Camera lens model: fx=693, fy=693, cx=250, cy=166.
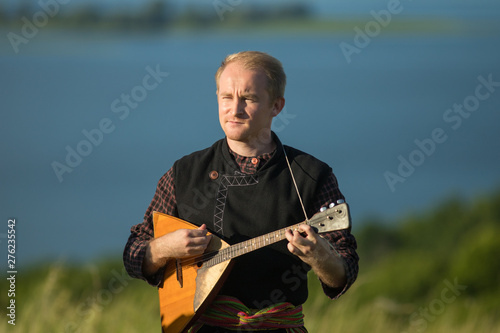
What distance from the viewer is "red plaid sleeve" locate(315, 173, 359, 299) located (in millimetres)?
2715

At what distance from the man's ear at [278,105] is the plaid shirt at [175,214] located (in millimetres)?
Result: 178

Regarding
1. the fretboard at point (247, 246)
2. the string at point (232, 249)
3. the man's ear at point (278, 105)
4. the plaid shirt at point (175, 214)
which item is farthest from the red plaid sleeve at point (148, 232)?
the man's ear at point (278, 105)

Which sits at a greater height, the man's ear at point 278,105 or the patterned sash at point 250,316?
the man's ear at point 278,105

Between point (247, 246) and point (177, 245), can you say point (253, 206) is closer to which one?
point (247, 246)

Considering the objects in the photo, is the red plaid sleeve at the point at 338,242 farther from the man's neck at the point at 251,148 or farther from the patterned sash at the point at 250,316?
the man's neck at the point at 251,148

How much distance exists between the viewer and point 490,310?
634 cm

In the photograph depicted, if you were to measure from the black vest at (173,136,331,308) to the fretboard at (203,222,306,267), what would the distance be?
0.18 feet

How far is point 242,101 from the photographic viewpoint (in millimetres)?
2805

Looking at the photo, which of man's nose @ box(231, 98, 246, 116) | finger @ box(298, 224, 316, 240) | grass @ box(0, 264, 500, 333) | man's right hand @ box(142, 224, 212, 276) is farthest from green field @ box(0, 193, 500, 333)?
finger @ box(298, 224, 316, 240)

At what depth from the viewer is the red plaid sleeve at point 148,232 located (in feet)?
9.59

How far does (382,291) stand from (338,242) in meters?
4.55

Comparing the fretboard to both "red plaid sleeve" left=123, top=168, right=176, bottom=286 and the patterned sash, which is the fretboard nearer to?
the patterned sash

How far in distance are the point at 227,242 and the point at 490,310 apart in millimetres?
4301

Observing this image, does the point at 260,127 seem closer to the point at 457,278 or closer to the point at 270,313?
the point at 270,313
